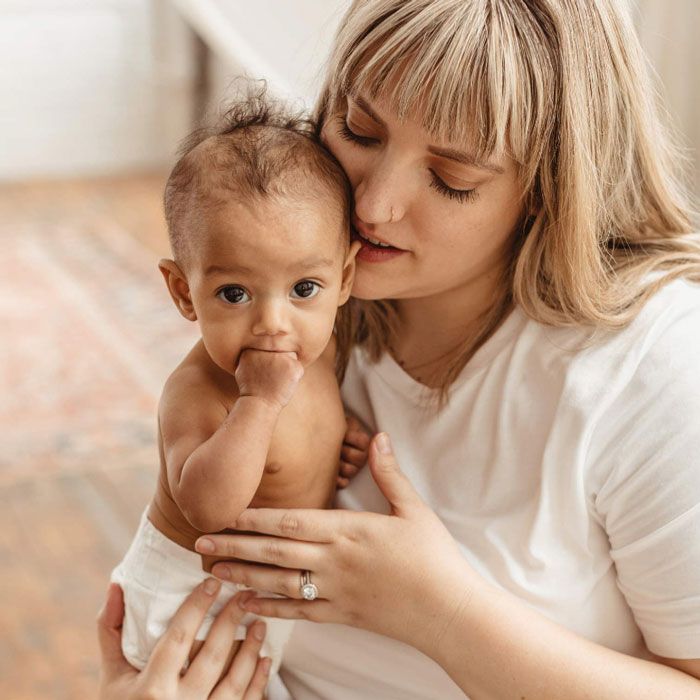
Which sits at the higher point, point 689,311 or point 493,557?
point 689,311

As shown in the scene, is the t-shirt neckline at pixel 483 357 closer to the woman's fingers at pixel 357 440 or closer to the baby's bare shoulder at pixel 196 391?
the woman's fingers at pixel 357 440

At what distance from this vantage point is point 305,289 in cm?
136

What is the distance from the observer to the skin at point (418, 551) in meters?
1.31

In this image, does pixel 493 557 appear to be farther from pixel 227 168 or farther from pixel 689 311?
pixel 227 168

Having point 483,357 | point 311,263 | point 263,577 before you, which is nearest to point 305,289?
point 311,263

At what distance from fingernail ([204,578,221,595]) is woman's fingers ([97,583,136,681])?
0.15m

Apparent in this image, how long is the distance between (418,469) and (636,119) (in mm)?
501

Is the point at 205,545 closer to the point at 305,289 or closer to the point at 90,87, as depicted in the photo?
the point at 305,289

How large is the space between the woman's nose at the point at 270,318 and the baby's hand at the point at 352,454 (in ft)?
0.86

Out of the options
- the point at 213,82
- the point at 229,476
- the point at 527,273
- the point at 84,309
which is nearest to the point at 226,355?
the point at 229,476

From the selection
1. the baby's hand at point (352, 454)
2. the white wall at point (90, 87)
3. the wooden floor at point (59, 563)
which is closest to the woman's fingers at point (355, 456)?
the baby's hand at point (352, 454)

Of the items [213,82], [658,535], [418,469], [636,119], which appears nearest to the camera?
[658,535]

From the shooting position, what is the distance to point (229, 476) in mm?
1294

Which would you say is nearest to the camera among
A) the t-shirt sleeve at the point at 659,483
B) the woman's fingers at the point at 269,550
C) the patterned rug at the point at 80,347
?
the t-shirt sleeve at the point at 659,483
